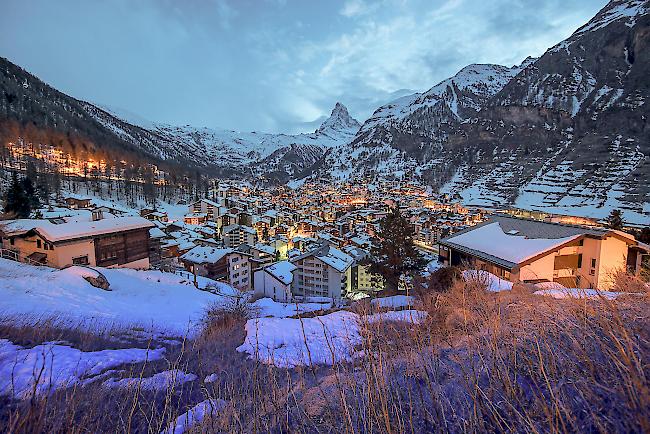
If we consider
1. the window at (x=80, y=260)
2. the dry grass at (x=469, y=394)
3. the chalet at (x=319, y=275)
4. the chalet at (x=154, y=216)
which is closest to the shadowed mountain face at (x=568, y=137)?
the chalet at (x=319, y=275)

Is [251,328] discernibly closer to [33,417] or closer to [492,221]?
[33,417]

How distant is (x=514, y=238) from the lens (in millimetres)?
12008

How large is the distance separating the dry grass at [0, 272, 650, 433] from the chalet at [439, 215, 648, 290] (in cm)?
834

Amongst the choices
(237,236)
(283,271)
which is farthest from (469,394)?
(237,236)

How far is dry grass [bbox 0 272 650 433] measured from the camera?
1.53m

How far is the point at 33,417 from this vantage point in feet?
6.31

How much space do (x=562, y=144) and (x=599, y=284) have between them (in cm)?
8273

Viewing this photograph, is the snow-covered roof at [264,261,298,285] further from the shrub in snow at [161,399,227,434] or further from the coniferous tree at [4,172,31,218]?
the coniferous tree at [4,172,31,218]

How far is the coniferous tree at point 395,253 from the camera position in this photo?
14078mm

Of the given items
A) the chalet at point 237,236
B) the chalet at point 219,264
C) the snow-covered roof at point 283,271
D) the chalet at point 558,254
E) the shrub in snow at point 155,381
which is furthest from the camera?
the chalet at point 237,236

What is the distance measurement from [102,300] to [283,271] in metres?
15.3

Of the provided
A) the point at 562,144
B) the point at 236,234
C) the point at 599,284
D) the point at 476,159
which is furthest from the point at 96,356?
the point at 476,159

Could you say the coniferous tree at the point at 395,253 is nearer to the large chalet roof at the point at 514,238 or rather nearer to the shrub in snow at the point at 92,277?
the large chalet roof at the point at 514,238

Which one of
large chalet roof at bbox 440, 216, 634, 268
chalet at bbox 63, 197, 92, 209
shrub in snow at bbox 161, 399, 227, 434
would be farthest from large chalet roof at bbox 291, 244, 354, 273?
chalet at bbox 63, 197, 92, 209
